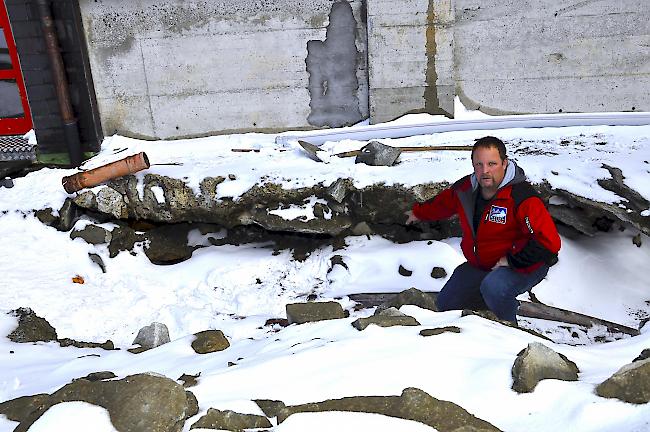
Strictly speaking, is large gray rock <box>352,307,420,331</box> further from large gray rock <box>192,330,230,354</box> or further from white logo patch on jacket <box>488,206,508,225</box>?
large gray rock <box>192,330,230,354</box>

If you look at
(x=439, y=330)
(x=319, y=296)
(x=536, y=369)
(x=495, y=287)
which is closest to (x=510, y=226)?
(x=495, y=287)

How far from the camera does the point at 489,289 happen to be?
3514 millimetres

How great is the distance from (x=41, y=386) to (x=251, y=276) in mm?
2654

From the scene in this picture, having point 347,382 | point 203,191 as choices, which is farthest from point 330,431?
point 203,191

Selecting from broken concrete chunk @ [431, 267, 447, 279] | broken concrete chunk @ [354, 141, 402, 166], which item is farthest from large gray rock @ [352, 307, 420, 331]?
broken concrete chunk @ [354, 141, 402, 166]

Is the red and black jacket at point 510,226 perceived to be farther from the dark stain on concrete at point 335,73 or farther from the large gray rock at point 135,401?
the dark stain on concrete at point 335,73

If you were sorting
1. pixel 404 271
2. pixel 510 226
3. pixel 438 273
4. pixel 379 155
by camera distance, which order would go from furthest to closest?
1. pixel 379 155
2. pixel 404 271
3. pixel 438 273
4. pixel 510 226

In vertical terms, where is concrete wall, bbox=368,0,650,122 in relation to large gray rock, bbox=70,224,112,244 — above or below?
above

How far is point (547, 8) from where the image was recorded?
22.9 feet

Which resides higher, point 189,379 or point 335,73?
point 335,73

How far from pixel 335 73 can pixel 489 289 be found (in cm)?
463

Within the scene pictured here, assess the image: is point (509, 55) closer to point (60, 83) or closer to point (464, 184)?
point (464, 184)

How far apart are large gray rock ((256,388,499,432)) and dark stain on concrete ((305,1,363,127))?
5669 millimetres

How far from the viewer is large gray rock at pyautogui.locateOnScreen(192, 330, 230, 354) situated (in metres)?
3.46
